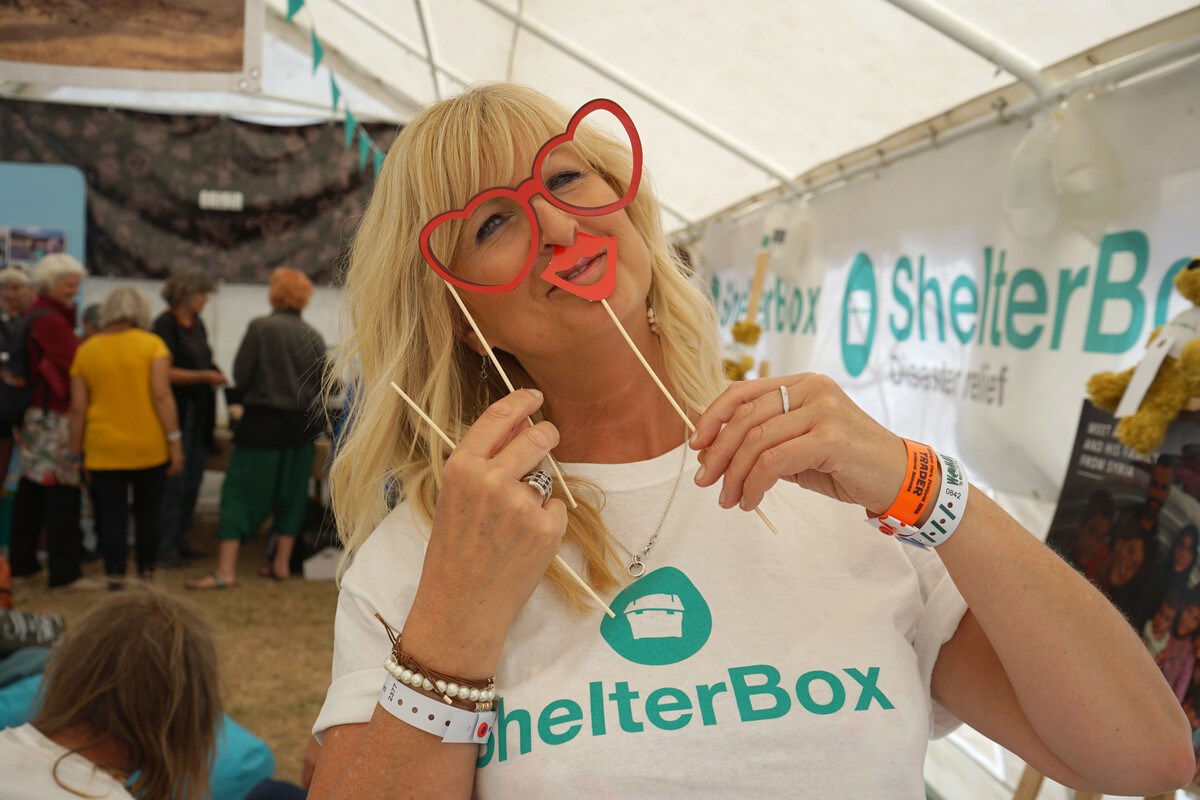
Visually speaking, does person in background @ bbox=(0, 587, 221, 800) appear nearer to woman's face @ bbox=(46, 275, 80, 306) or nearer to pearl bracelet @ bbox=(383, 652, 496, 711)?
pearl bracelet @ bbox=(383, 652, 496, 711)

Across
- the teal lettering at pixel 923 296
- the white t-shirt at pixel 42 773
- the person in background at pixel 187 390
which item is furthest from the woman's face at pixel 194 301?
the teal lettering at pixel 923 296

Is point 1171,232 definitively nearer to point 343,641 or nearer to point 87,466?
point 343,641

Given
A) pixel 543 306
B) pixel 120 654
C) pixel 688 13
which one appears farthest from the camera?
pixel 688 13

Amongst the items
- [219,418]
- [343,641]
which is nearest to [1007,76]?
[343,641]

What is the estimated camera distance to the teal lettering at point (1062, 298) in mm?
2041

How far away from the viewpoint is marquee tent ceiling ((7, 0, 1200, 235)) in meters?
2.11

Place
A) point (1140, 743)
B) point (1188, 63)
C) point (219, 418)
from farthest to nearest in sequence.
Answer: point (219, 418) < point (1188, 63) < point (1140, 743)

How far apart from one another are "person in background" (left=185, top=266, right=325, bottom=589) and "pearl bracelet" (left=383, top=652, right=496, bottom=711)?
12.1 ft

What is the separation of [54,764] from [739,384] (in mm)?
1231

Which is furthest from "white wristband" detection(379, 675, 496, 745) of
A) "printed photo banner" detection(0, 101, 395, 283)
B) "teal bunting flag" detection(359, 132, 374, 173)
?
"printed photo banner" detection(0, 101, 395, 283)

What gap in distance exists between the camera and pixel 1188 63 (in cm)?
169

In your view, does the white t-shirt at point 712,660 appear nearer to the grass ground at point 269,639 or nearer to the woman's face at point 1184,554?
the woman's face at point 1184,554

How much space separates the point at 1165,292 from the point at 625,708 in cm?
153

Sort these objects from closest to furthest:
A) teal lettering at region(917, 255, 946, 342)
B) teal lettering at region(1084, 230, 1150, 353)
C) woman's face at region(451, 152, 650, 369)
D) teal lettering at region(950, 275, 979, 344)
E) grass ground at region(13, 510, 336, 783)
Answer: woman's face at region(451, 152, 650, 369) < teal lettering at region(1084, 230, 1150, 353) < teal lettering at region(950, 275, 979, 344) < teal lettering at region(917, 255, 946, 342) < grass ground at region(13, 510, 336, 783)
